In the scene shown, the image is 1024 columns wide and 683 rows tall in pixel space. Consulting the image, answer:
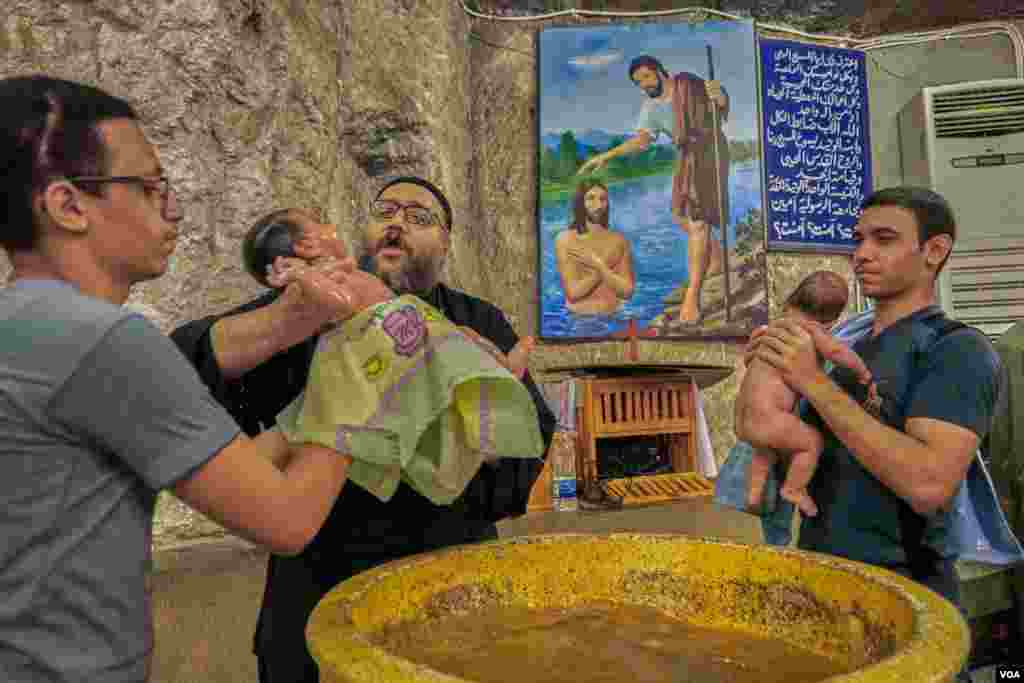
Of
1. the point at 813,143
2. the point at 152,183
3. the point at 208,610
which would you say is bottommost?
the point at 208,610

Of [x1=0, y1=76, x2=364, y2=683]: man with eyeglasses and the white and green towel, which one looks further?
the white and green towel

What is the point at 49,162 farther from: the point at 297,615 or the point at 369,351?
the point at 297,615

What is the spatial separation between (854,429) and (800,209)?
19.0 feet

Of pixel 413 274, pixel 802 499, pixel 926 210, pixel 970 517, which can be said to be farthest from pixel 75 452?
pixel 926 210

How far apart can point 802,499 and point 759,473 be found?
0.16 m

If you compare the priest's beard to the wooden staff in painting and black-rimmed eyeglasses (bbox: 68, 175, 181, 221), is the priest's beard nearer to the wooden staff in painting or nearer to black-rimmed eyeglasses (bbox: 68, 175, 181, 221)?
black-rimmed eyeglasses (bbox: 68, 175, 181, 221)

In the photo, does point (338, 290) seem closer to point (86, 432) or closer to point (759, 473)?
point (86, 432)

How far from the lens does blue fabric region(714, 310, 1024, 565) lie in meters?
1.52

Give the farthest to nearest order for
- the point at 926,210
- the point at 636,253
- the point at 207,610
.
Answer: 1. the point at 636,253
2. the point at 207,610
3. the point at 926,210

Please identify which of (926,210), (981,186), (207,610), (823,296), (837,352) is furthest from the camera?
(981,186)

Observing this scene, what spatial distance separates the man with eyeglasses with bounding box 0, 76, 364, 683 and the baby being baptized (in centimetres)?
9

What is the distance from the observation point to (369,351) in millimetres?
1056

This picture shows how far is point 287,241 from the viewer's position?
1447mm

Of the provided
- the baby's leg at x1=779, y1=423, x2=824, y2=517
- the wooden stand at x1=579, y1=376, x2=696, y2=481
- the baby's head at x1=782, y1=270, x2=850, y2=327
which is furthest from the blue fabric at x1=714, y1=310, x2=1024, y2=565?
the wooden stand at x1=579, y1=376, x2=696, y2=481
